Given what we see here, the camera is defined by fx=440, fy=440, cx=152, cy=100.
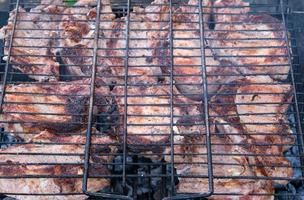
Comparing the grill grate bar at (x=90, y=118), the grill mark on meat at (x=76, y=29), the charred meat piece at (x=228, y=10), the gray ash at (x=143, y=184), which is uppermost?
the charred meat piece at (x=228, y=10)

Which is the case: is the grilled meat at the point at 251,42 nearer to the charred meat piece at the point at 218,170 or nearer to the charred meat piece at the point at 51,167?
the charred meat piece at the point at 218,170

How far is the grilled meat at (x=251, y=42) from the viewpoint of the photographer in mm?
3089

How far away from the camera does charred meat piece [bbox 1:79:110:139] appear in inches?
110

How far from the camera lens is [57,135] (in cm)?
282

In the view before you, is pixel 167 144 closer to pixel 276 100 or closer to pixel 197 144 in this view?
pixel 197 144

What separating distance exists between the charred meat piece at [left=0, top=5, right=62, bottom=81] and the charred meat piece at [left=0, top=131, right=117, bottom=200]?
55 cm

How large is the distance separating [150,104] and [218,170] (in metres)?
0.60

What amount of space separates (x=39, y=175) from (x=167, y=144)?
76 cm

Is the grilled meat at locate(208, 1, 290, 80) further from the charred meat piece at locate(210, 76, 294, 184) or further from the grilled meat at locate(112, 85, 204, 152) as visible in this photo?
the grilled meat at locate(112, 85, 204, 152)

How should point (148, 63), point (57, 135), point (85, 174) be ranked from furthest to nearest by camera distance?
1. point (148, 63)
2. point (57, 135)
3. point (85, 174)

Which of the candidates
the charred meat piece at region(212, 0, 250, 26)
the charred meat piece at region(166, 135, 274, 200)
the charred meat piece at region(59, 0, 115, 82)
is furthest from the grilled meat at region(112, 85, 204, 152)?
the charred meat piece at region(212, 0, 250, 26)

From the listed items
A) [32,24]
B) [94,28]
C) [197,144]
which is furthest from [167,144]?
[32,24]

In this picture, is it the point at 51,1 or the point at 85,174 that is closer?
the point at 85,174

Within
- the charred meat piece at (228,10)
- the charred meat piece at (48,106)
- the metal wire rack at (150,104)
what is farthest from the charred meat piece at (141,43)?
the charred meat piece at (228,10)
